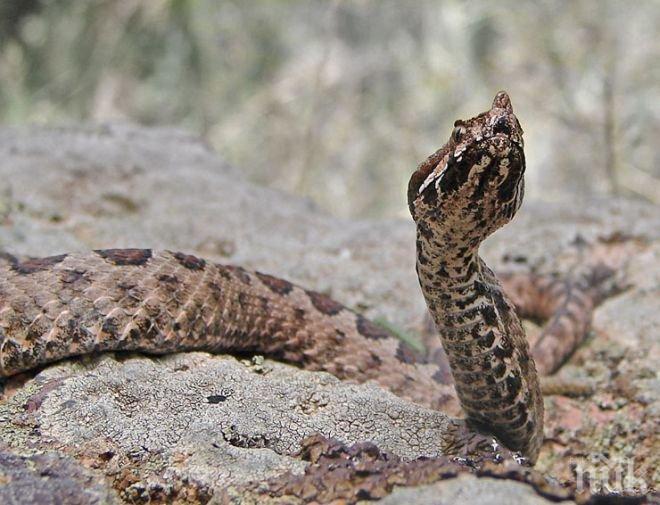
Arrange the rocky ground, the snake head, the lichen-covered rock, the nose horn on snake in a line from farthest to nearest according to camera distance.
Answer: the nose horn on snake → the snake head → the rocky ground → the lichen-covered rock

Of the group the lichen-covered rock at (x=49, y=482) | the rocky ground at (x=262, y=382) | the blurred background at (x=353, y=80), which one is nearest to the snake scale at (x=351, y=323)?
the rocky ground at (x=262, y=382)

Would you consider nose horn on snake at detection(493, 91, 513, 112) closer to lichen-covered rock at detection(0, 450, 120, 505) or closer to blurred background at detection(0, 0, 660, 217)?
lichen-covered rock at detection(0, 450, 120, 505)

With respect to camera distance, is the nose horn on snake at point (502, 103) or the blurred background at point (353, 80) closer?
the nose horn on snake at point (502, 103)

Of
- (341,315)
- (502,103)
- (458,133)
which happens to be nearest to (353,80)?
(341,315)

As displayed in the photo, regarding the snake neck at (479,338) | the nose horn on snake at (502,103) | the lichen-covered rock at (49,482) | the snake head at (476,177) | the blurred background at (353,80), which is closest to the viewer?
the lichen-covered rock at (49,482)

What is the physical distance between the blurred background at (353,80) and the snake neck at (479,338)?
27.2 feet

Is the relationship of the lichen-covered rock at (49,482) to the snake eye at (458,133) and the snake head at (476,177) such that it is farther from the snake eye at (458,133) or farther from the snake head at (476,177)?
the snake eye at (458,133)

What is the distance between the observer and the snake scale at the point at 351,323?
319cm

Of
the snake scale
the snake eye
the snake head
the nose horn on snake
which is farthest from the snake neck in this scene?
the nose horn on snake

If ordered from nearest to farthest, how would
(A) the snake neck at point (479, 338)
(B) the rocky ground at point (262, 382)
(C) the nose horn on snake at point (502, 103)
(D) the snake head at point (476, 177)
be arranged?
1. (B) the rocky ground at point (262, 382)
2. (D) the snake head at point (476, 177)
3. (C) the nose horn on snake at point (502, 103)
4. (A) the snake neck at point (479, 338)

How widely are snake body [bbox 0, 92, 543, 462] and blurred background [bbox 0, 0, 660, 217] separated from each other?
7.26 m

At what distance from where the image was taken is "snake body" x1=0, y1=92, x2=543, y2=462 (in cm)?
319

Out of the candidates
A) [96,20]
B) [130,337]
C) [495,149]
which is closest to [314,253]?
[130,337]

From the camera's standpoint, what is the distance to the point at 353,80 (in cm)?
1831
